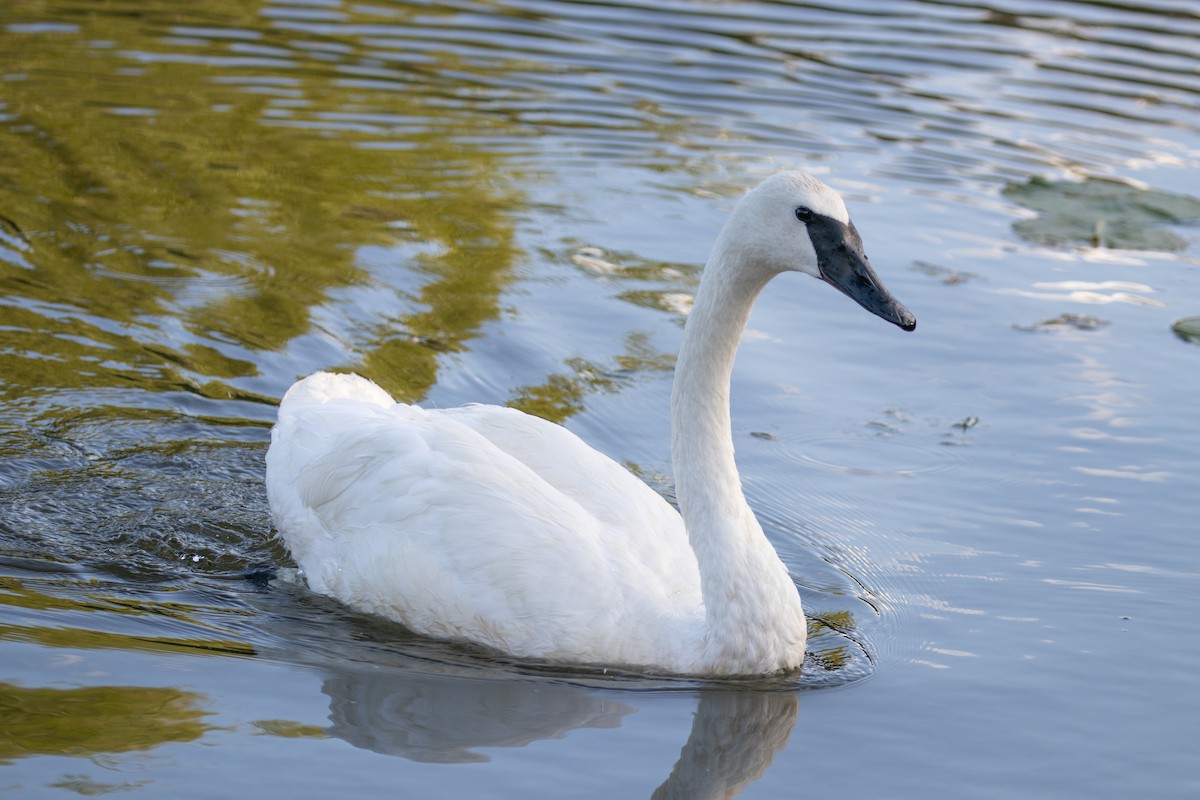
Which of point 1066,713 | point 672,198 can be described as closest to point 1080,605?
point 1066,713

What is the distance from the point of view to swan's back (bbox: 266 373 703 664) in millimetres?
6238

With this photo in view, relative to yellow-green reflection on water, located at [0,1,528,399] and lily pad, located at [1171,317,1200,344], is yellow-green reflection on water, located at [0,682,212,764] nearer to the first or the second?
yellow-green reflection on water, located at [0,1,528,399]

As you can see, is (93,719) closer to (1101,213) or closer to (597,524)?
(597,524)

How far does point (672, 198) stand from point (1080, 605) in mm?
6217

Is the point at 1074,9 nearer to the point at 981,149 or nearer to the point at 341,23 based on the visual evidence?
the point at 981,149

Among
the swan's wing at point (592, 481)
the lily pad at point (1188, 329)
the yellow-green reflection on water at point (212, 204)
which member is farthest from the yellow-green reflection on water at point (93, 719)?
the lily pad at point (1188, 329)

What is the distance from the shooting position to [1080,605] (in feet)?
23.1

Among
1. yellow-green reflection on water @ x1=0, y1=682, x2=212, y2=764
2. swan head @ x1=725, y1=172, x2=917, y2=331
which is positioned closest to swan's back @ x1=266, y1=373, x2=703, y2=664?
yellow-green reflection on water @ x1=0, y1=682, x2=212, y2=764

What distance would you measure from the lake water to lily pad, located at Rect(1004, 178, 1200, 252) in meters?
0.04

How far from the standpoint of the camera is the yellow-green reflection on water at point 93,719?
214 inches

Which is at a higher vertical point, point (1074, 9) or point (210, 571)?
point (1074, 9)

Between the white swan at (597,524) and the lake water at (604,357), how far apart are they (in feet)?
0.54

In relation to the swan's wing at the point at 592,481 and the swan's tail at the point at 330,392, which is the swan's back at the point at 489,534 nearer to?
the swan's wing at the point at 592,481

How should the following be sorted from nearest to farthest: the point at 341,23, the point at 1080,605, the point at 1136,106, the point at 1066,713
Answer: the point at 1066,713 → the point at 1080,605 → the point at 1136,106 → the point at 341,23
